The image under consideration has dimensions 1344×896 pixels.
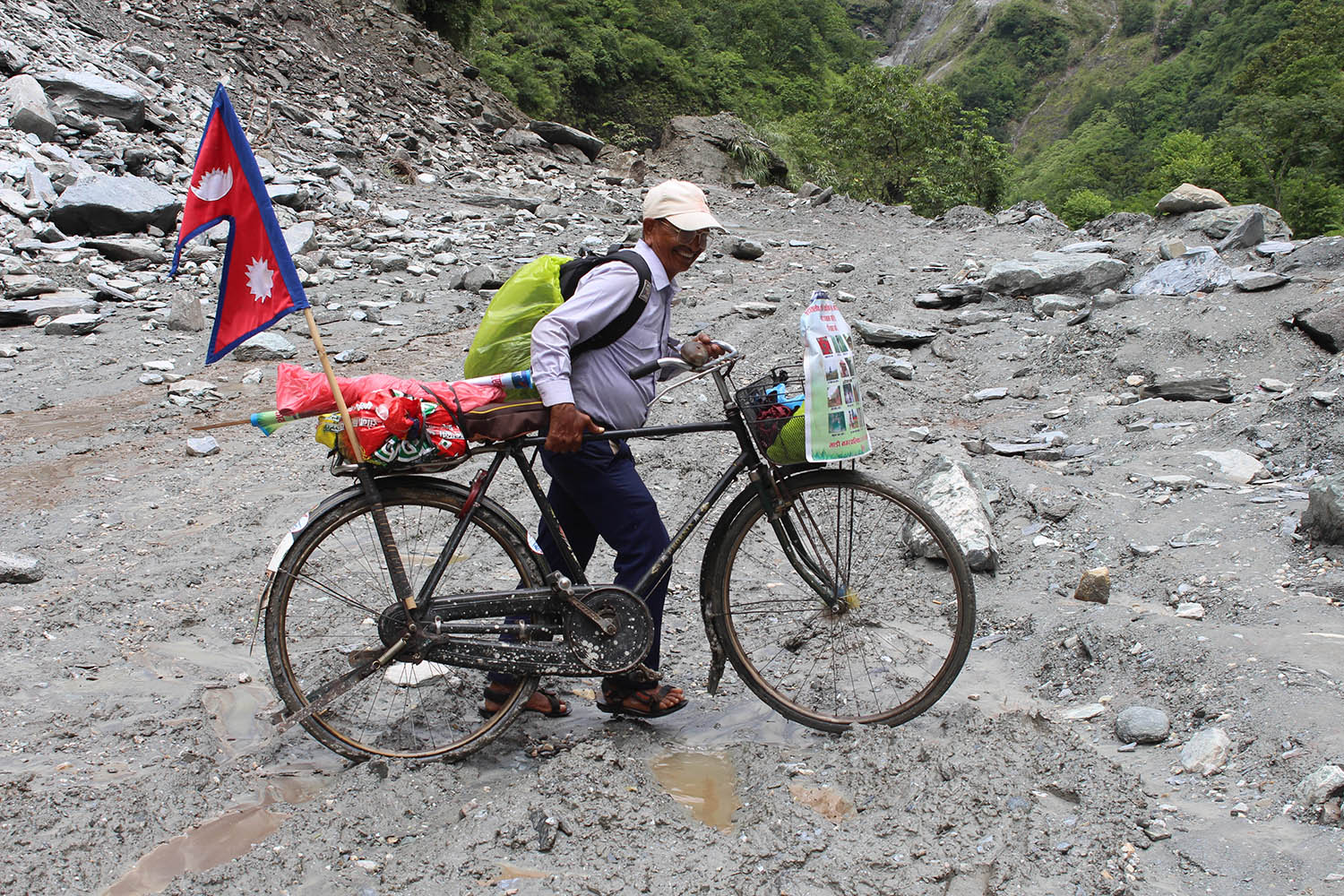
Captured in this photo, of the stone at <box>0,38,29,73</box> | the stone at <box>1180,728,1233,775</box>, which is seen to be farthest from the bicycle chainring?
the stone at <box>0,38,29,73</box>

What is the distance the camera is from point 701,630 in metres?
4.02

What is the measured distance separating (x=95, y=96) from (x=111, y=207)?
3483 mm

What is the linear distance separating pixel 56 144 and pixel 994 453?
37.6 feet

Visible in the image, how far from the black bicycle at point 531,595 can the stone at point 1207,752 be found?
0.66 metres

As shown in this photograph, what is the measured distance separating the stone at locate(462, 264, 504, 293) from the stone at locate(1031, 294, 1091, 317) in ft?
17.3

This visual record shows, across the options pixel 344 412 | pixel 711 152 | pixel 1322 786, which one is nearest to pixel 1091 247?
pixel 1322 786

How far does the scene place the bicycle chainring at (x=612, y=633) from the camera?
2943 millimetres

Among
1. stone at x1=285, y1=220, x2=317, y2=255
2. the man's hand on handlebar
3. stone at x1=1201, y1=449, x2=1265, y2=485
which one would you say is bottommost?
stone at x1=285, y1=220, x2=317, y2=255

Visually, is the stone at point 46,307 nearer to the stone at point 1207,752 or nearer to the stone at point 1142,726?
the stone at point 1142,726

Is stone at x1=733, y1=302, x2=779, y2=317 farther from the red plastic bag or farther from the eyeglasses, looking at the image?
the red plastic bag

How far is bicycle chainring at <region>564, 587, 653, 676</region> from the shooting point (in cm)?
294

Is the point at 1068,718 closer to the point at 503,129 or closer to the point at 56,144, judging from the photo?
the point at 56,144

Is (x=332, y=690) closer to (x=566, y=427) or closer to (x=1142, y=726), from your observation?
(x=566, y=427)

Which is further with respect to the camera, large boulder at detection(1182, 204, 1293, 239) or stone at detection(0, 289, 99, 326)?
large boulder at detection(1182, 204, 1293, 239)
